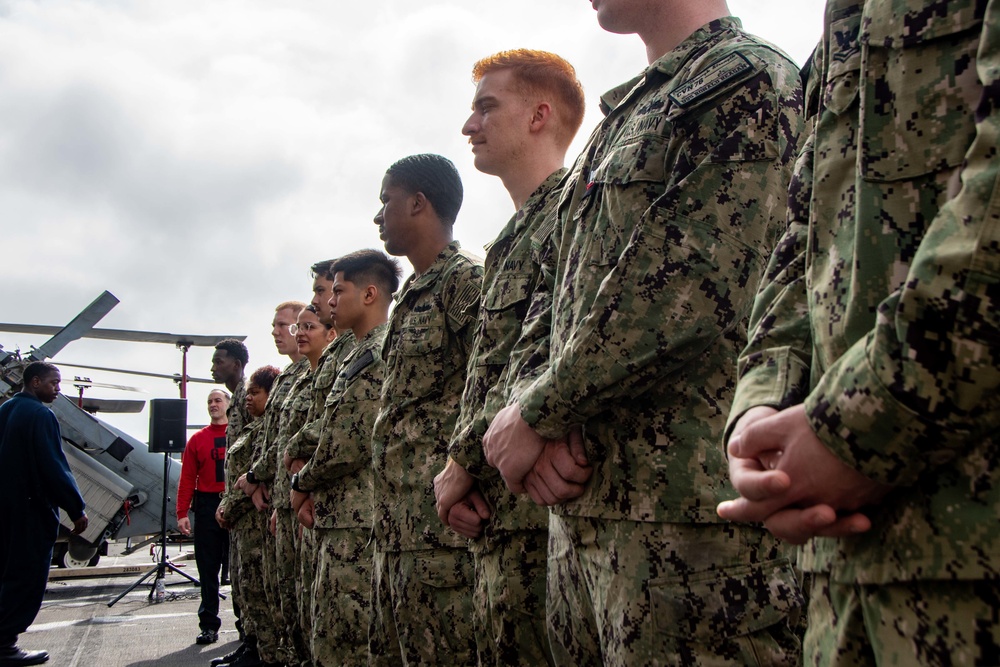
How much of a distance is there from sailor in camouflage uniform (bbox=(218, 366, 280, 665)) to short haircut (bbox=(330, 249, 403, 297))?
8.23 feet

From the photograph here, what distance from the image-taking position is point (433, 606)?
308 cm

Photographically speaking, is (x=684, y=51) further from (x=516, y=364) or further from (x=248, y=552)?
(x=248, y=552)

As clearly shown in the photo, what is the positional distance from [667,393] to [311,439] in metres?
3.49

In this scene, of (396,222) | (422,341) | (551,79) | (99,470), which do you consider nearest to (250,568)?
(396,222)

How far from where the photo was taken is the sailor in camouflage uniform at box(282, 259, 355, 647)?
4.90 meters

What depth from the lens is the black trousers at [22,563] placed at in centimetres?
664

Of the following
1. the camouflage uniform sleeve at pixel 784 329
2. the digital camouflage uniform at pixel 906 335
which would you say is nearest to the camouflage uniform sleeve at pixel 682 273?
the camouflage uniform sleeve at pixel 784 329

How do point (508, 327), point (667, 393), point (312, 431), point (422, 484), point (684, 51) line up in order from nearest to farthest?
point (667, 393)
point (684, 51)
point (508, 327)
point (422, 484)
point (312, 431)

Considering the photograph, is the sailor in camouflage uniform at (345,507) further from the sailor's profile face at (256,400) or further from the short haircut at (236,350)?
the short haircut at (236,350)

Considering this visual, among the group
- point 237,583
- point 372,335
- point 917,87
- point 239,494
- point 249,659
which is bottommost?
point 249,659

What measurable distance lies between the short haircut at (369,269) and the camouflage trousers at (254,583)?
2.52 metres

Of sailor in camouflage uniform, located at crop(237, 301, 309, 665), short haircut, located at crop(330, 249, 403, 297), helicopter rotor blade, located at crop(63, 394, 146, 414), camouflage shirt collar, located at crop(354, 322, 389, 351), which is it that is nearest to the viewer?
camouflage shirt collar, located at crop(354, 322, 389, 351)

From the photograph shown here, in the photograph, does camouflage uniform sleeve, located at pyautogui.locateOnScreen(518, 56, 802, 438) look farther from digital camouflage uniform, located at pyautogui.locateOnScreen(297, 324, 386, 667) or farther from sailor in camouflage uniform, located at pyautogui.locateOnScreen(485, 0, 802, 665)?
digital camouflage uniform, located at pyautogui.locateOnScreen(297, 324, 386, 667)

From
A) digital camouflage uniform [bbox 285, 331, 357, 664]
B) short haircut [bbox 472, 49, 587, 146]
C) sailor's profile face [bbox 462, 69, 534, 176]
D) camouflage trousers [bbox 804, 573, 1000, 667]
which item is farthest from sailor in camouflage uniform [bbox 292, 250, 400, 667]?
camouflage trousers [bbox 804, 573, 1000, 667]
